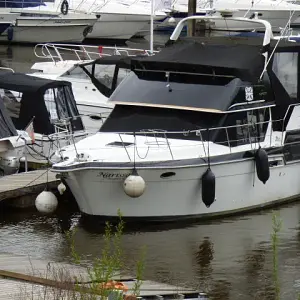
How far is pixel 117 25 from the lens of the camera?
48.3 m

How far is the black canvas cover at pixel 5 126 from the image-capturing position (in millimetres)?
17203

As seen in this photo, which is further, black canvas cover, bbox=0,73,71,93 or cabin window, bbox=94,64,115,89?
cabin window, bbox=94,64,115,89

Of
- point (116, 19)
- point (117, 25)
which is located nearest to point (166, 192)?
point (116, 19)

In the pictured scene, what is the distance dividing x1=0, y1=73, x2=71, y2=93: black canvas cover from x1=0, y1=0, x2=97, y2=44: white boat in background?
26567 millimetres

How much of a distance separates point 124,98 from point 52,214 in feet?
7.57

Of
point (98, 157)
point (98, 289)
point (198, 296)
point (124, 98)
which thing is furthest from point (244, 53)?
point (98, 289)

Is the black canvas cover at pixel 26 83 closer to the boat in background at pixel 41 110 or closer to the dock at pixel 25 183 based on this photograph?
the boat in background at pixel 41 110

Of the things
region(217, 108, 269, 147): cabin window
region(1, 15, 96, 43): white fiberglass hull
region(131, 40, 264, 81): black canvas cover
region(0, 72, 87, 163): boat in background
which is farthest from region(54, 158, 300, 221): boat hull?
region(1, 15, 96, 43): white fiberglass hull

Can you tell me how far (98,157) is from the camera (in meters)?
14.7

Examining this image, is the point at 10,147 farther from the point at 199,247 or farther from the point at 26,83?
the point at 199,247

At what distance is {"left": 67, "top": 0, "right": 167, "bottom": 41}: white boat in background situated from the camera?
157 feet

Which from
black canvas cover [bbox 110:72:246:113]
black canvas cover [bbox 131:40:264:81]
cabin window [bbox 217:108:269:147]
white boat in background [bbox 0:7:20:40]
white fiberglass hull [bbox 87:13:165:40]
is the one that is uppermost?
black canvas cover [bbox 131:40:264:81]

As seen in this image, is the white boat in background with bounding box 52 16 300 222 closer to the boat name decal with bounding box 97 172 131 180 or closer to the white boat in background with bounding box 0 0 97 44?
the boat name decal with bounding box 97 172 131 180

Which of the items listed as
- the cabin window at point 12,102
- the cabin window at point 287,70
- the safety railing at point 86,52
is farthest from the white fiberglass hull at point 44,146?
the safety railing at point 86,52
